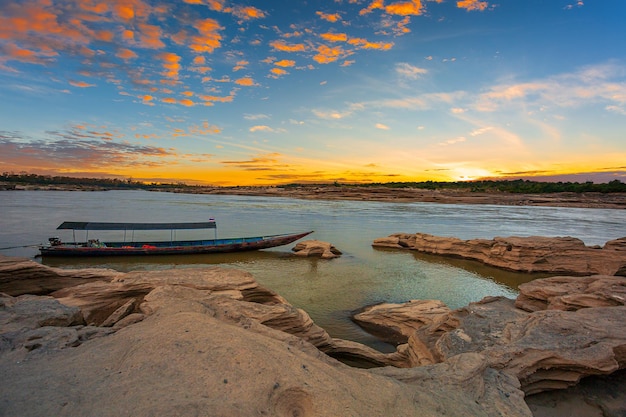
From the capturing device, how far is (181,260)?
27344 millimetres

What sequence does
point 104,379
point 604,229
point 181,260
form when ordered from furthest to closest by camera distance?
point 604,229 → point 181,260 → point 104,379

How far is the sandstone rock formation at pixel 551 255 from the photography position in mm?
21112

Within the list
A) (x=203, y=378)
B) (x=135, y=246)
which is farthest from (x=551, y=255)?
(x=135, y=246)

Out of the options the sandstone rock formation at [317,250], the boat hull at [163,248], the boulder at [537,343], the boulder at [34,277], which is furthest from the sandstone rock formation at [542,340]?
the boat hull at [163,248]

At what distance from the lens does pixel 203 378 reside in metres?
4.21

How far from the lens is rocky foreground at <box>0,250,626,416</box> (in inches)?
154

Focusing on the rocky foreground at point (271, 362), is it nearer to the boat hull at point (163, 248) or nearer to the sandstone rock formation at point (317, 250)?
the sandstone rock formation at point (317, 250)

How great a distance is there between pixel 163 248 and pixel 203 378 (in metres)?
27.1

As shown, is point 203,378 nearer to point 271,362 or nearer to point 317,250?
point 271,362

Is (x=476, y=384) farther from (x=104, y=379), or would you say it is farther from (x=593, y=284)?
(x=593, y=284)

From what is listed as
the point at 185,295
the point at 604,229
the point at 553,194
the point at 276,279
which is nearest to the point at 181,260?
the point at 276,279

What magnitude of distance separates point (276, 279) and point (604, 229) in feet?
160

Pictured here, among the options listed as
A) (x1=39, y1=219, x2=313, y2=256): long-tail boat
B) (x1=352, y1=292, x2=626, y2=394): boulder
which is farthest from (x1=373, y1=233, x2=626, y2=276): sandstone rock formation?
(x1=39, y1=219, x2=313, y2=256): long-tail boat

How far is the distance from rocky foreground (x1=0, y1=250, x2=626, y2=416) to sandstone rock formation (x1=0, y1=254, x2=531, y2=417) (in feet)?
0.06
